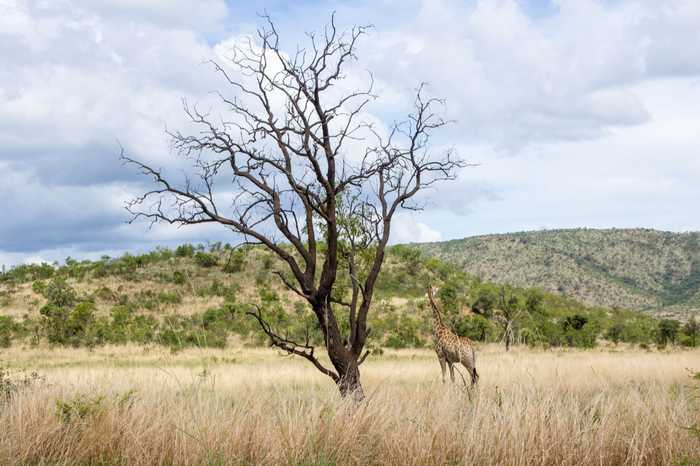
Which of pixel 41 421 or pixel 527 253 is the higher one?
pixel 527 253

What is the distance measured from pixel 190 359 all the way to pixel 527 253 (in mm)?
76199

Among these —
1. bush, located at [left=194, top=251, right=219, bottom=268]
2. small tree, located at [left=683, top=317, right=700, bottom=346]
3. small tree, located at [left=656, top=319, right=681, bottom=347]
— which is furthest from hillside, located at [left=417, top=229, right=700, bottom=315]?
bush, located at [left=194, top=251, right=219, bottom=268]

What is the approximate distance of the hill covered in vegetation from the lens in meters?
36.3

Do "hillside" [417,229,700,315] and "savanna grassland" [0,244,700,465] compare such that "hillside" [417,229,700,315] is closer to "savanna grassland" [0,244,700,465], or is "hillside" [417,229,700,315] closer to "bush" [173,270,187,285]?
"savanna grassland" [0,244,700,465]

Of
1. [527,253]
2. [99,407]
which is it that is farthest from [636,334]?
[527,253]

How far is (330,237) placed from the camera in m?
10.3

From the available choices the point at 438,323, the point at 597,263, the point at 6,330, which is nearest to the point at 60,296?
the point at 6,330

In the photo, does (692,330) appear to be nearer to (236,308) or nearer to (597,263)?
(236,308)

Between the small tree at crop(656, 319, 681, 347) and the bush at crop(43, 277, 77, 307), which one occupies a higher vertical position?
the bush at crop(43, 277, 77, 307)

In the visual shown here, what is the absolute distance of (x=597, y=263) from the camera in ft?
312

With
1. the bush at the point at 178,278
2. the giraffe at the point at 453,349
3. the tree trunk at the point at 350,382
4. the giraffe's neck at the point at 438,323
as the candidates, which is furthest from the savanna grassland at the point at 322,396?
the bush at the point at 178,278

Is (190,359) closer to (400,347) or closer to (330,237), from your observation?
(400,347)

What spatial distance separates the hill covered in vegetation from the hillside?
101ft

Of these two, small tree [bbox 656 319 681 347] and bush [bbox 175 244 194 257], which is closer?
small tree [bbox 656 319 681 347]
